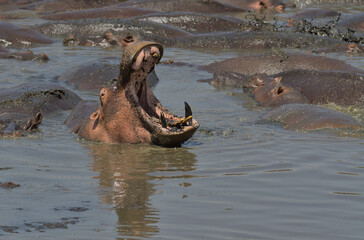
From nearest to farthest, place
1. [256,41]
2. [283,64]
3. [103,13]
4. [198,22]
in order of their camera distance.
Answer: [283,64] < [256,41] < [198,22] < [103,13]

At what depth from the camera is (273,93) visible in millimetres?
9039

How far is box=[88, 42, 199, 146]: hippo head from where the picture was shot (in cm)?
616

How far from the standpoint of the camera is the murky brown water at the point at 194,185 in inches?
169

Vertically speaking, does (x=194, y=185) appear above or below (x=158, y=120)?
below

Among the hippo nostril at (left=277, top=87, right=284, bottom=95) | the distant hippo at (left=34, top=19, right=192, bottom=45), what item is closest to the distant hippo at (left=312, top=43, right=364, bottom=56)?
the distant hippo at (left=34, top=19, right=192, bottom=45)

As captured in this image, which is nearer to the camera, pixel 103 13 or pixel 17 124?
pixel 17 124

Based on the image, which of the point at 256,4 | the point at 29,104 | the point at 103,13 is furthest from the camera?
the point at 256,4

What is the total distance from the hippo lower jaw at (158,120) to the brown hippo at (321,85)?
2.75 metres

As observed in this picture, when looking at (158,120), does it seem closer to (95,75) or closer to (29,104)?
(29,104)

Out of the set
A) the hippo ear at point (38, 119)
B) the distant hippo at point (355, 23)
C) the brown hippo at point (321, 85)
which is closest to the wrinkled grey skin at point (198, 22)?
the distant hippo at point (355, 23)

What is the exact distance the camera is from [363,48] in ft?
41.8

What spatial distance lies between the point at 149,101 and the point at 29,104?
1.98 m

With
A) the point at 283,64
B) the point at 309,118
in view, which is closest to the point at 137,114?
the point at 309,118

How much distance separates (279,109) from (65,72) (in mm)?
3881
